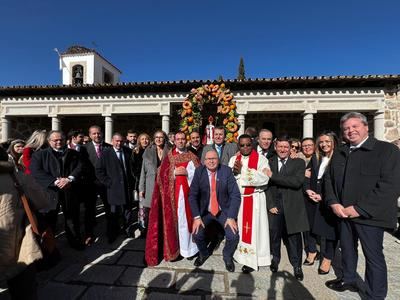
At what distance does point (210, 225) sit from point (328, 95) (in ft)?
24.0

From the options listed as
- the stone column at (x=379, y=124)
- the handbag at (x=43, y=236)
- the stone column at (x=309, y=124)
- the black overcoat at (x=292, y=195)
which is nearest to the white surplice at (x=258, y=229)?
the black overcoat at (x=292, y=195)

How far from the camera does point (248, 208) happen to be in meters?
2.98

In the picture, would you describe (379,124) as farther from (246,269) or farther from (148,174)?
(148,174)

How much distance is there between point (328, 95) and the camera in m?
8.09

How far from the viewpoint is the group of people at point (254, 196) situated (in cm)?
220

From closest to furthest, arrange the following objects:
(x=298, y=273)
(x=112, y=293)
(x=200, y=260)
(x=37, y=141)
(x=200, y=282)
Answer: (x=112, y=293), (x=200, y=282), (x=298, y=273), (x=200, y=260), (x=37, y=141)

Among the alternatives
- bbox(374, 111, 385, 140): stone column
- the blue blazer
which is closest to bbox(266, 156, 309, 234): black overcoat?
the blue blazer

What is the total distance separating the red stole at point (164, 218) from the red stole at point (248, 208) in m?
0.97

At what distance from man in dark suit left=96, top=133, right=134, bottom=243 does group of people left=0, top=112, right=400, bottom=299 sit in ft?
0.05

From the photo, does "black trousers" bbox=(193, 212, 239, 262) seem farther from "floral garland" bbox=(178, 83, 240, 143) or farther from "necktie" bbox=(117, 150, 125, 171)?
"floral garland" bbox=(178, 83, 240, 143)

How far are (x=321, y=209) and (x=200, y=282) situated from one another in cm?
178

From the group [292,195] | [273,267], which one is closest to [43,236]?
[273,267]

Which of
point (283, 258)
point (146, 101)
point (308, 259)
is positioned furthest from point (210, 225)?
point (146, 101)

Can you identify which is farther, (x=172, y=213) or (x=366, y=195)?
(x=172, y=213)
